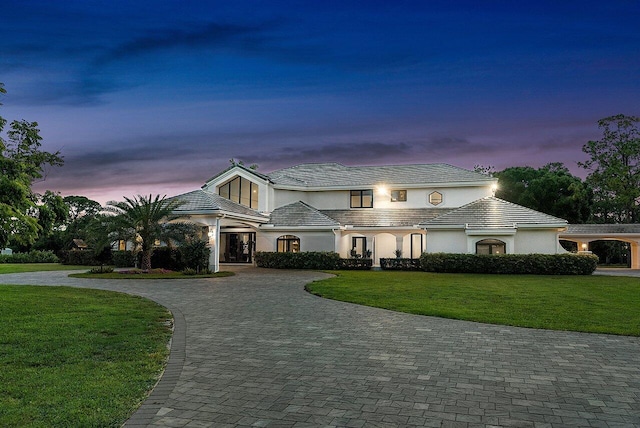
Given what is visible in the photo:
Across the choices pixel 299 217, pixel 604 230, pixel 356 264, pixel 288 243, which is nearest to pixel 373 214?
pixel 356 264

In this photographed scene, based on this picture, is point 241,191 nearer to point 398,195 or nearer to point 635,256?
point 398,195

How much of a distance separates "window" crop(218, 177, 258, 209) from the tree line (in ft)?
25.8

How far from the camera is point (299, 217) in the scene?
3166 centimetres

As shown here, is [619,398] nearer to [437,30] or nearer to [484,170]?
[437,30]

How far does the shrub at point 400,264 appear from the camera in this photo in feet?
93.9

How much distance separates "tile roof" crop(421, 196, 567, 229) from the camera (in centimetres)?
2755

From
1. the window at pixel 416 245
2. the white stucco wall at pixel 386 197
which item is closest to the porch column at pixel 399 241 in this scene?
the window at pixel 416 245

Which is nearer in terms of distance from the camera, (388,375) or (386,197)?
Result: (388,375)

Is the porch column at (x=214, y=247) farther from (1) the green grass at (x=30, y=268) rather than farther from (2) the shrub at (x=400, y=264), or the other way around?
(1) the green grass at (x=30, y=268)

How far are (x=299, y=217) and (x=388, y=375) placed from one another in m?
26.0

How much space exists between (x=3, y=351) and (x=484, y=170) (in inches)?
2485

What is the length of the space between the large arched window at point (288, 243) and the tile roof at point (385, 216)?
3534 millimetres

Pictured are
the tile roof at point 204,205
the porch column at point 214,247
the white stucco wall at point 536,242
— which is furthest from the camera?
the white stucco wall at point 536,242

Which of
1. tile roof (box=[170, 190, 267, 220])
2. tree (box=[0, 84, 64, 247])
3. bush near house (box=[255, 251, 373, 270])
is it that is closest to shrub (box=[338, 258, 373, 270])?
bush near house (box=[255, 251, 373, 270])
